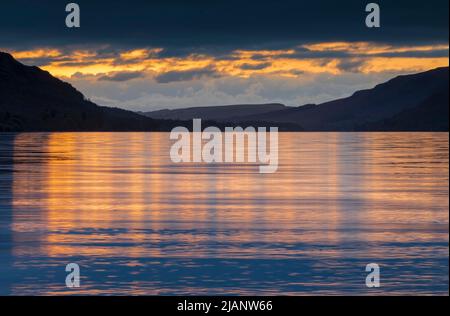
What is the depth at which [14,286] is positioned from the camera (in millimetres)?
20250

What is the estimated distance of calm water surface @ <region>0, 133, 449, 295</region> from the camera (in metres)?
20.7

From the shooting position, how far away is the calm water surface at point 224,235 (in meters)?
20.7

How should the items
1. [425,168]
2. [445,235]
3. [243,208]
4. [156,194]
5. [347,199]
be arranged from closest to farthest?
[445,235] < [243,208] < [347,199] < [156,194] < [425,168]

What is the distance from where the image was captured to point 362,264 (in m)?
22.9

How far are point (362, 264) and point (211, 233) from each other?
685 cm

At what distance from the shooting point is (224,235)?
2816 centimetres

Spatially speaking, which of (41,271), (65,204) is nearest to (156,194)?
(65,204)

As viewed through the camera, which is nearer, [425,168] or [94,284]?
[94,284]

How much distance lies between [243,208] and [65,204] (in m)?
7.50
